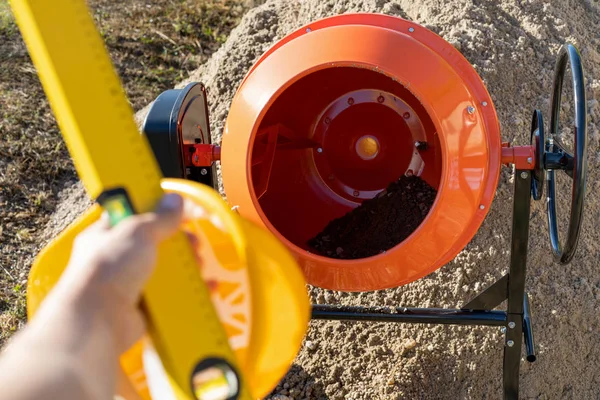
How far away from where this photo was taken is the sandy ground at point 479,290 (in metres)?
2.23

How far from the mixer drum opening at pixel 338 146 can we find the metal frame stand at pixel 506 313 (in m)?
0.31

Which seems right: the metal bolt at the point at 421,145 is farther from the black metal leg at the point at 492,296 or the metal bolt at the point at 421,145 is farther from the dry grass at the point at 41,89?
the dry grass at the point at 41,89

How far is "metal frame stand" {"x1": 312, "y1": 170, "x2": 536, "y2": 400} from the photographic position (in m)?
1.82

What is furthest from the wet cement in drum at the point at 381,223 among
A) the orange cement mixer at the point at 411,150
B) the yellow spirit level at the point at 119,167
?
the yellow spirit level at the point at 119,167

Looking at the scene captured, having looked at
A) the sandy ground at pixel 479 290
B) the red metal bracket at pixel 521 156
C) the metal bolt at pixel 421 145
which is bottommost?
the sandy ground at pixel 479 290

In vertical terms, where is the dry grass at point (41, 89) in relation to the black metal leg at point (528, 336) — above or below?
above

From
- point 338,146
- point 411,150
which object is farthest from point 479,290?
point 338,146

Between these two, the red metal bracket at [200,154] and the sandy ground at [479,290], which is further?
the sandy ground at [479,290]

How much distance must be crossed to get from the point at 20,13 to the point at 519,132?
2059mm

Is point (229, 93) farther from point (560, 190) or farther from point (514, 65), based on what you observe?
point (560, 190)

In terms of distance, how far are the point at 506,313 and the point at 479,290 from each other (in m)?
0.44

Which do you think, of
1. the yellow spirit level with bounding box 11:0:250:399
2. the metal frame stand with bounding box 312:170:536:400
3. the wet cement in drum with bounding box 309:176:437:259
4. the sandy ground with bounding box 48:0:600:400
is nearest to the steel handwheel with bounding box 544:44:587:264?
the metal frame stand with bounding box 312:170:536:400

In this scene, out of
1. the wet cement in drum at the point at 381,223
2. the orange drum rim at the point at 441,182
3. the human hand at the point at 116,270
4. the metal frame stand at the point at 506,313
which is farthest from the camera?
the wet cement in drum at the point at 381,223

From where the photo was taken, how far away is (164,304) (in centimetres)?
80
